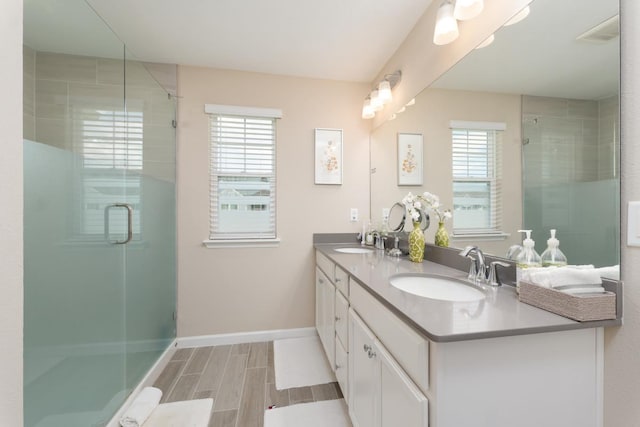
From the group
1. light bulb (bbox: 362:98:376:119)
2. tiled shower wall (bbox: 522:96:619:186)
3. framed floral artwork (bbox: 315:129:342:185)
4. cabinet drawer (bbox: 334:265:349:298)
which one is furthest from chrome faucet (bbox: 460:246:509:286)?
light bulb (bbox: 362:98:376:119)

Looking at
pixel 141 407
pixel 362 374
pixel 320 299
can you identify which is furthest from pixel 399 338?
pixel 141 407

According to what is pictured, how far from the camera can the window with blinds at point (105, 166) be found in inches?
47.7

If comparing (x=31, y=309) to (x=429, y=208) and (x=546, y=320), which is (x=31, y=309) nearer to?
(x=546, y=320)

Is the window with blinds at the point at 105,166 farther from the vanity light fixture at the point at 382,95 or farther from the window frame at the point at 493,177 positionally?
the window frame at the point at 493,177

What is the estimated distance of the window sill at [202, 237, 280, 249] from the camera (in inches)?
89.7

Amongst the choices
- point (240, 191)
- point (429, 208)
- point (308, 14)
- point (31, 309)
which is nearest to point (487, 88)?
point (429, 208)

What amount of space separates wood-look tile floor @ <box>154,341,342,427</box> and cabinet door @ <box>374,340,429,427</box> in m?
0.84

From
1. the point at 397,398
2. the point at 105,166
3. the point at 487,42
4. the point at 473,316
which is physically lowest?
the point at 397,398

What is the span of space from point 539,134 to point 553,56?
0.28m

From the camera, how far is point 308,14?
A: 1.68 m

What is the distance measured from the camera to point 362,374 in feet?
3.87

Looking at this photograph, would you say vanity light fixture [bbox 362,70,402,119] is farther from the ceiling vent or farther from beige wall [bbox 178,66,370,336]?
the ceiling vent

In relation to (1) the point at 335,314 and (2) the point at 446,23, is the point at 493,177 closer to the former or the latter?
(2) the point at 446,23

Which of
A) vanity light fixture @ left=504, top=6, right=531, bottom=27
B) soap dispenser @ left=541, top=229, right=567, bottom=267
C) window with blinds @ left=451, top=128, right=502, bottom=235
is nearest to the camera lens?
soap dispenser @ left=541, top=229, right=567, bottom=267
